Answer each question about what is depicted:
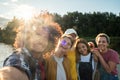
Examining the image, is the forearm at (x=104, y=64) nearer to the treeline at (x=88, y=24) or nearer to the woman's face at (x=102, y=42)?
the woman's face at (x=102, y=42)

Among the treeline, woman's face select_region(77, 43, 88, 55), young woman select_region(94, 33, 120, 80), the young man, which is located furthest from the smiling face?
the treeline

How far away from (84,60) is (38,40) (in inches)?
80.5

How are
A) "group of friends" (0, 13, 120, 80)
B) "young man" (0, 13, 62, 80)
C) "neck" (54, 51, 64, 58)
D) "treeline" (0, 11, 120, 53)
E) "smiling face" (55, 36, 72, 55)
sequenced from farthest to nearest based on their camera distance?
"treeline" (0, 11, 120, 53)
"neck" (54, 51, 64, 58)
"smiling face" (55, 36, 72, 55)
"group of friends" (0, 13, 120, 80)
"young man" (0, 13, 62, 80)

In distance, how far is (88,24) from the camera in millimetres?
57531

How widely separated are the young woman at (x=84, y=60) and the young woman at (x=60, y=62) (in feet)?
2.78

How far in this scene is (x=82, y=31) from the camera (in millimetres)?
56438

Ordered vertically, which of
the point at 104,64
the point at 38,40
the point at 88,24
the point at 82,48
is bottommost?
the point at 104,64

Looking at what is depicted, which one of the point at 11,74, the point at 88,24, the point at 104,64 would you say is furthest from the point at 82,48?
the point at 88,24

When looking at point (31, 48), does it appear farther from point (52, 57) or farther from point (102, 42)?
point (102, 42)

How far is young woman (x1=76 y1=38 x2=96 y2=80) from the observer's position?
13.5 ft

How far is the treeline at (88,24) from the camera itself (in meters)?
54.1

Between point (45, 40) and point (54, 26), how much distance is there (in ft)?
1.48

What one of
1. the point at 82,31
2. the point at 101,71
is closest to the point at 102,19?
the point at 82,31

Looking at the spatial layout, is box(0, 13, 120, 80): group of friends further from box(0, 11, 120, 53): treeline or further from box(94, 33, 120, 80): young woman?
box(0, 11, 120, 53): treeline
